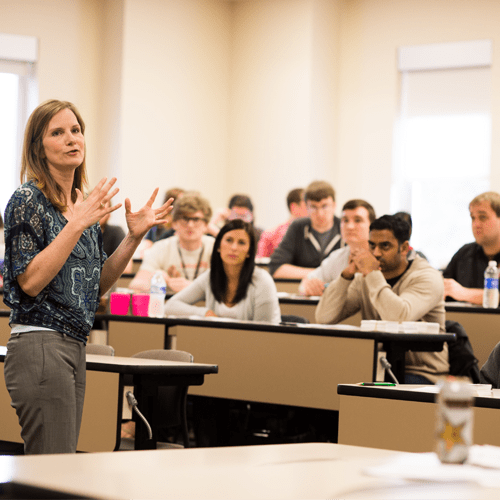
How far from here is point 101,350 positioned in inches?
122

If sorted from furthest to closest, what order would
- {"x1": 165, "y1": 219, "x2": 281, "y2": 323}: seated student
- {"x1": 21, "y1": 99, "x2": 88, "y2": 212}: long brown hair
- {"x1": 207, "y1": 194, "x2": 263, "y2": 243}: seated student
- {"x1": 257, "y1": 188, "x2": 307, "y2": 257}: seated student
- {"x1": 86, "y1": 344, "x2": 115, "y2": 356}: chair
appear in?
1. {"x1": 207, "y1": 194, "x2": 263, "y2": 243}: seated student
2. {"x1": 257, "y1": 188, "x2": 307, "y2": 257}: seated student
3. {"x1": 165, "y1": 219, "x2": 281, "y2": 323}: seated student
4. {"x1": 86, "y1": 344, "x2": 115, "y2": 356}: chair
5. {"x1": 21, "y1": 99, "x2": 88, "y2": 212}: long brown hair

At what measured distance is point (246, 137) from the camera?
27.9 ft

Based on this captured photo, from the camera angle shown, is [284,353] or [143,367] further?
[284,353]

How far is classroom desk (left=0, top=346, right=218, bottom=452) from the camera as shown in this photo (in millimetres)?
2615

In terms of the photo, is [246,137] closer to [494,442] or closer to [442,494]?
[494,442]

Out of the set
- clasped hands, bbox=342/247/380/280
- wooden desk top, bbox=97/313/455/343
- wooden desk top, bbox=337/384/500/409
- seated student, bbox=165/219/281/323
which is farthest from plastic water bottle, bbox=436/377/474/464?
seated student, bbox=165/219/281/323

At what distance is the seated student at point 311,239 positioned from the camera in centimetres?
536

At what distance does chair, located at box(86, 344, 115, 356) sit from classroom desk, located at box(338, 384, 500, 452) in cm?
109

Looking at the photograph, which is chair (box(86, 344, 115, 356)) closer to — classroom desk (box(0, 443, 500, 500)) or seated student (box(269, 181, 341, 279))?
classroom desk (box(0, 443, 500, 500))

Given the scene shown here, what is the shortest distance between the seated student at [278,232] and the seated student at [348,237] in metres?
1.66

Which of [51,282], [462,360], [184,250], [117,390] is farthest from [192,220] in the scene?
[51,282]

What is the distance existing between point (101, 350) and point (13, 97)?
5.21m

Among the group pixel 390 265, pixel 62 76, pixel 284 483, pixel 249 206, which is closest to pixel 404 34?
pixel 249 206

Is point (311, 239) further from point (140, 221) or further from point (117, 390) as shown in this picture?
point (140, 221)
